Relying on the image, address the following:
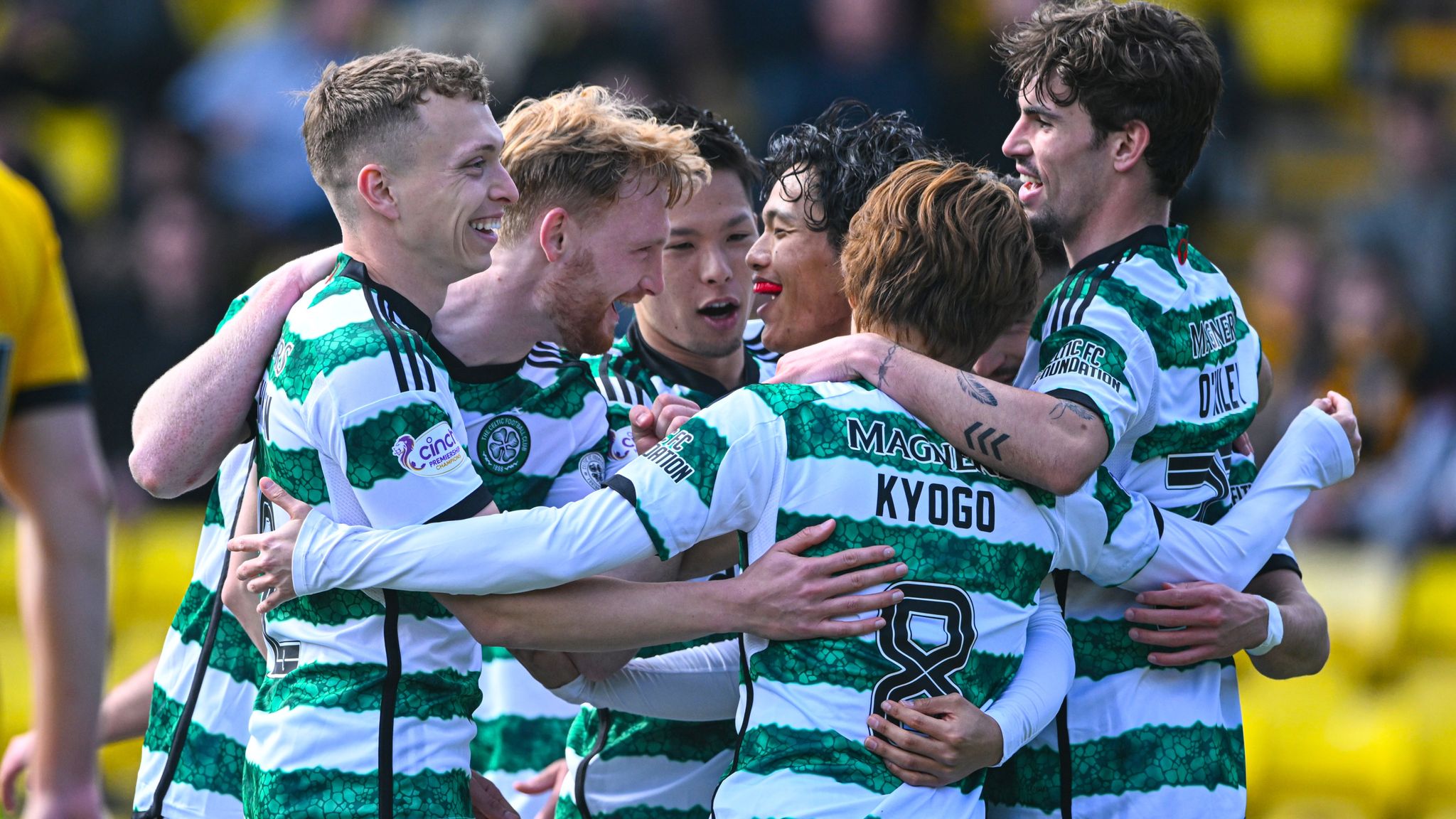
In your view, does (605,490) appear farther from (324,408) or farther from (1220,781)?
(1220,781)

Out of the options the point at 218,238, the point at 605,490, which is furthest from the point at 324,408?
the point at 218,238

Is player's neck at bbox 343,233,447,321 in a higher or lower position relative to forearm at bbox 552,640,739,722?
higher

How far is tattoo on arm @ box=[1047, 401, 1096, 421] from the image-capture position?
9.55ft

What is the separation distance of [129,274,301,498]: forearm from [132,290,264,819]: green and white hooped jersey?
4.3 inches

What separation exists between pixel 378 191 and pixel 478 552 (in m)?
0.75

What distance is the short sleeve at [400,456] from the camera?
2.71 metres

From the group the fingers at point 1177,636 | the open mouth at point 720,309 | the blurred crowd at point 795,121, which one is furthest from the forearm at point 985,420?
Result: the blurred crowd at point 795,121

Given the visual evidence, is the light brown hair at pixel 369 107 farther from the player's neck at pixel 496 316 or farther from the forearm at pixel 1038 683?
the forearm at pixel 1038 683

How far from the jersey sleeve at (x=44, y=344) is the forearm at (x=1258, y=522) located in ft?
6.93

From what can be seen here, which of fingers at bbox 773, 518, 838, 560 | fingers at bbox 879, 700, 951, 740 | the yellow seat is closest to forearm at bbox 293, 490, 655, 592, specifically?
fingers at bbox 773, 518, 838, 560

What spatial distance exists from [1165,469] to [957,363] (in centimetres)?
61

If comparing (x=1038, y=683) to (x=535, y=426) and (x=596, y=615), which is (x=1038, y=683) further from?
(x=535, y=426)

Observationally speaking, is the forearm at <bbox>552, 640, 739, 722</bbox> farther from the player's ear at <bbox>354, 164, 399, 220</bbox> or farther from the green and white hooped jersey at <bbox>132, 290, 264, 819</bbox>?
the player's ear at <bbox>354, 164, 399, 220</bbox>

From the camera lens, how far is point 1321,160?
33.0 feet
